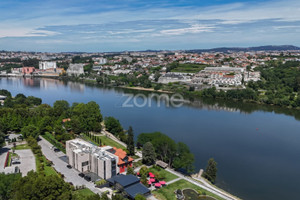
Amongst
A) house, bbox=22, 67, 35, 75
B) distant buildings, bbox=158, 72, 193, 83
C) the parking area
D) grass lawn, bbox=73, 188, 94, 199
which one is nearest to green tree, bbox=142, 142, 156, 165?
grass lawn, bbox=73, 188, 94, 199

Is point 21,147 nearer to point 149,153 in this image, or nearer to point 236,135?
point 149,153

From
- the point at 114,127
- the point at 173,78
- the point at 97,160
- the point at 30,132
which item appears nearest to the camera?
the point at 97,160

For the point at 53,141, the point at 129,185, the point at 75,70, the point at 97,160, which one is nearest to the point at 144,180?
the point at 129,185

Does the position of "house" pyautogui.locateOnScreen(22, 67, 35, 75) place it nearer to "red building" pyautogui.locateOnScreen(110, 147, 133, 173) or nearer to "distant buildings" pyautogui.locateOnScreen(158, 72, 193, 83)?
"distant buildings" pyautogui.locateOnScreen(158, 72, 193, 83)


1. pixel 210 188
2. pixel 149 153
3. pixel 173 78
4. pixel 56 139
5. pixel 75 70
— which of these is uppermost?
pixel 75 70

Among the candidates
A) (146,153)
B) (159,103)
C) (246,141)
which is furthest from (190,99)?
(146,153)

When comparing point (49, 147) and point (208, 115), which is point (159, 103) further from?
point (49, 147)

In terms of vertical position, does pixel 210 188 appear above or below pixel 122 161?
below
